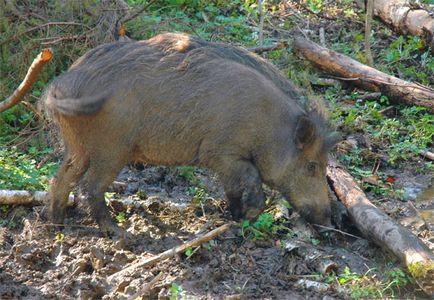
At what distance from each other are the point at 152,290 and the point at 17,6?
479 cm

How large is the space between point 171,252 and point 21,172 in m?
1.88

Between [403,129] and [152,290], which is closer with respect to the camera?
[152,290]

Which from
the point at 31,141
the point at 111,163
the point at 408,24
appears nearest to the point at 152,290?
the point at 111,163

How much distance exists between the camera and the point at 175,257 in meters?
5.55

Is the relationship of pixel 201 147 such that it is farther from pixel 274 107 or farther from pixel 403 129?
pixel 403 129

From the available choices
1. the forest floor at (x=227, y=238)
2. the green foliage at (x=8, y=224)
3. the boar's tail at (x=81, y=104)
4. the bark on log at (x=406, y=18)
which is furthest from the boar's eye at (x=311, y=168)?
the bark on log at (x=406, y=18)

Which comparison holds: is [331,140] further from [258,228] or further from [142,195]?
[142,195]

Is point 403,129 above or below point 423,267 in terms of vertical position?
below

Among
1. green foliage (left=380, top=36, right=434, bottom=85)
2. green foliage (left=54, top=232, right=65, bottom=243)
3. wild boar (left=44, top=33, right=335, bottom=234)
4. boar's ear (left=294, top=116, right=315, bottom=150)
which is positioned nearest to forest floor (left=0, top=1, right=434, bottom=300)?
green foliage (left=54, top=232, right=65, bottom=243)

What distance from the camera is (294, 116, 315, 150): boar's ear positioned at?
20.2 ft

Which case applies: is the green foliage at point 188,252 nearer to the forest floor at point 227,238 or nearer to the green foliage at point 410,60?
the forest floor at point 227,238

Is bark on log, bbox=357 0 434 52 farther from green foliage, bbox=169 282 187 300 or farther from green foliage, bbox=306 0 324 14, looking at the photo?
green foliage, bbox=169 282 187 300

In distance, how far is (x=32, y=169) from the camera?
267 inches

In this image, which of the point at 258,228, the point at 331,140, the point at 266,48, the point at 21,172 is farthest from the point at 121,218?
the point at 266,48
